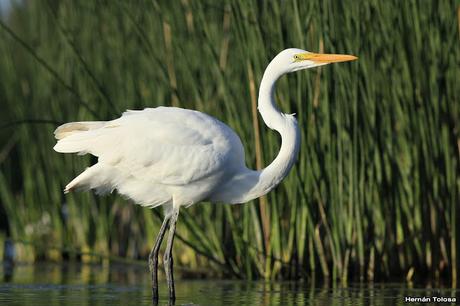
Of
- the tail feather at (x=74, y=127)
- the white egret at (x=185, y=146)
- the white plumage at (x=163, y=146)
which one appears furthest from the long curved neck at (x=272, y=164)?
the tail feather at (x=74, y=127)

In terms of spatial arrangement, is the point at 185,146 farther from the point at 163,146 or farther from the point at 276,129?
the point at 276,129

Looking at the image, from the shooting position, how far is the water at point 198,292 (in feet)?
23.2

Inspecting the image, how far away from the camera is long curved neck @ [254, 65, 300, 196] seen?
7300 millimetres

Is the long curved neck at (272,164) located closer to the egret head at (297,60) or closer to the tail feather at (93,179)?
the egret head at (297,60)

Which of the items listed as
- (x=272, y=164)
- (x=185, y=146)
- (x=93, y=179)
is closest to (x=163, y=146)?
(x=185, y=146)

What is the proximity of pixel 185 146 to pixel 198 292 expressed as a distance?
1.21m

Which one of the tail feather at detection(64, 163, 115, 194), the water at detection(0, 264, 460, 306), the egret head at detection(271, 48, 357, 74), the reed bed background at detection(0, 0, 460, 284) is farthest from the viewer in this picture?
the reed bed background at detection(0, 0, 460, 284)

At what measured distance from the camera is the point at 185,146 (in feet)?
24.1

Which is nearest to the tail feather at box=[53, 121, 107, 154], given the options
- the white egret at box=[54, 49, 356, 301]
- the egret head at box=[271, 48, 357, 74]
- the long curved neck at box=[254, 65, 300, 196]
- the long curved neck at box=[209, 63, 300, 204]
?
the white egret at box=[54, 49, 356, 301]

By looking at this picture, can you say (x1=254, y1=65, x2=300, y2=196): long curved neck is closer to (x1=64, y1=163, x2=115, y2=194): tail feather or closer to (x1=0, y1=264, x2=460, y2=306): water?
(x1=0, y1=264, x2=460, y2=306): water

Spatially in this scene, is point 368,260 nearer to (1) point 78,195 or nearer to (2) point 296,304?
(2) point 296,304

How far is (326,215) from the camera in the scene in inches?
319

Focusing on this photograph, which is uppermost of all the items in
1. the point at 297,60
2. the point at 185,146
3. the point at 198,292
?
the point at 297,60

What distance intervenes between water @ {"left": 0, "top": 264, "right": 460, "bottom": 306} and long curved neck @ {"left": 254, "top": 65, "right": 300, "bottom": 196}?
84 centimetres
